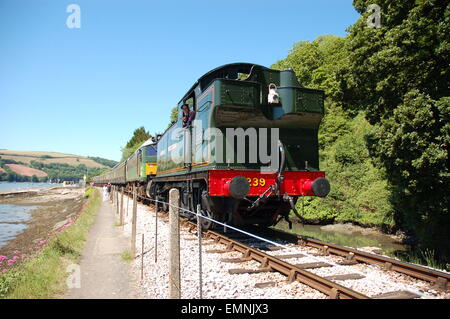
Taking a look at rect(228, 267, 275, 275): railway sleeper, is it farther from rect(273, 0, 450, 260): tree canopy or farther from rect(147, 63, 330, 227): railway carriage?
rect(273, 0, 450, 260): tree canopy

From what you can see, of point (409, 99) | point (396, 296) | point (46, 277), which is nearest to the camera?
Answer: point (396, 296)

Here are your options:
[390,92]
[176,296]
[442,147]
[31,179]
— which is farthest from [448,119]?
[31,179]

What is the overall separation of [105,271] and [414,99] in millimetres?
9070

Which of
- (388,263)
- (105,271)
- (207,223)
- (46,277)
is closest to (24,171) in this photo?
(207,223)

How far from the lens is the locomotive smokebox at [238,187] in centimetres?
688

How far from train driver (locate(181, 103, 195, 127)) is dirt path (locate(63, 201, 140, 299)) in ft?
13.3

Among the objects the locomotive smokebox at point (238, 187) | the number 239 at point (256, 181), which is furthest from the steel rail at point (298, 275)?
the number 239 at point (256, 181)

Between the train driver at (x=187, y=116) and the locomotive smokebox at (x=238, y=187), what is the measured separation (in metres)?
3.17

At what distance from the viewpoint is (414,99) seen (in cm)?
897

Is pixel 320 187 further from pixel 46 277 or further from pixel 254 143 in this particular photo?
pixel 46 277

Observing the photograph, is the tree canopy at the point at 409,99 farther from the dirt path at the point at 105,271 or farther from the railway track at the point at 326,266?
the dirt path at the point at 105,271

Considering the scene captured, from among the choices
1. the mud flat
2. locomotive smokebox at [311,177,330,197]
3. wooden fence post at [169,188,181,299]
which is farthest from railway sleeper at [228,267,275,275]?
the mud flat

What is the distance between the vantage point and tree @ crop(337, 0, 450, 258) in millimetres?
8758
